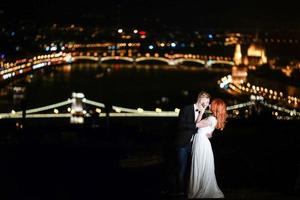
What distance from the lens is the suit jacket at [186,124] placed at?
486 centimetres

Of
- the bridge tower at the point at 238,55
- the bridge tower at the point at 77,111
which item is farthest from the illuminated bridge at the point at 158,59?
the bridge tower at the point at 77,111

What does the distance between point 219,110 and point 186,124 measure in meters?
0.31

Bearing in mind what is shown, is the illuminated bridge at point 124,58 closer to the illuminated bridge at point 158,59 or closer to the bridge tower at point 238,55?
the illuminated bridge at point 158,59

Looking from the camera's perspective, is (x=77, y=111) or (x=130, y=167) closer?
(x=130, y=167)

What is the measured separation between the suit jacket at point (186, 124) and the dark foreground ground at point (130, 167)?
476 millimetres

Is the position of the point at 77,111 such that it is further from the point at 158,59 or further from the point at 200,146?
the point at 158,59

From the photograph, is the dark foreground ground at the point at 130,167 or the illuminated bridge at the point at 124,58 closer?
the dark foreground ground at the point at 130,167

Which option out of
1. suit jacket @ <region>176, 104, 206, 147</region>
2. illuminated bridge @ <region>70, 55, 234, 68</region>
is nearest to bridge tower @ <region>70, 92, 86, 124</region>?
suit jacket @ <region>176, 104, 206, 147</region>

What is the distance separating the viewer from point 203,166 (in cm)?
485

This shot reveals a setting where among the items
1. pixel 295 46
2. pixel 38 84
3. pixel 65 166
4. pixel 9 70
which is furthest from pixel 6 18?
pixel 65 166

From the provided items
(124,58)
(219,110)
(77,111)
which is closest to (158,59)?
(124,58)

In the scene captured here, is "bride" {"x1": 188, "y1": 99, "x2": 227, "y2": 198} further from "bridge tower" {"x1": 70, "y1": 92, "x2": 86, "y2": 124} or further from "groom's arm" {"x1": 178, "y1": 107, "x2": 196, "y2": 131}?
"bridge tower" {"x1": 70, "y1": 92, "x2": 86, "y2": 124}

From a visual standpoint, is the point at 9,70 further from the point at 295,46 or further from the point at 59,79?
the point at 295,46

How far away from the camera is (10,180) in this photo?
20.0ft
